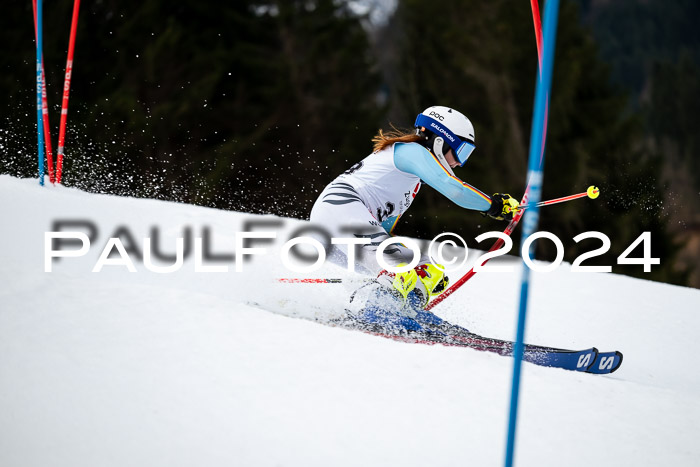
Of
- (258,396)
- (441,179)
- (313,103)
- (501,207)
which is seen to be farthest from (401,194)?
(313,103)

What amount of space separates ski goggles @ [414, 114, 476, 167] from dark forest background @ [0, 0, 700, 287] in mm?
8444

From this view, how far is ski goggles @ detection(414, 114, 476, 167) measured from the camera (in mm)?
3436

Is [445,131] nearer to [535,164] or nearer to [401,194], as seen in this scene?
[401,194]

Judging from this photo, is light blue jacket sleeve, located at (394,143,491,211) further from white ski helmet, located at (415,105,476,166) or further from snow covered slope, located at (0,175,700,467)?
snow covered slope, located at (0,175,700,467)

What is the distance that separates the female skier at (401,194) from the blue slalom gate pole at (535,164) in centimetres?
145

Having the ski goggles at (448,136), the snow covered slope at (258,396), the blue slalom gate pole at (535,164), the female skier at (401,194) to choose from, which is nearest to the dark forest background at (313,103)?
the female skier at (401,194)

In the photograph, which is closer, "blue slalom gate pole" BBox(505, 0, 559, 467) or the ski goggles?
"blue slalom gate pole" BBox(505, 0, 559, 467)

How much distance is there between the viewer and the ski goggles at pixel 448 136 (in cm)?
344

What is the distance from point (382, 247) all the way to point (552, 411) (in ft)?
4.40

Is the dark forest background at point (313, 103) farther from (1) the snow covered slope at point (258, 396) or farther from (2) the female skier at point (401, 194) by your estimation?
(1) the snow covered slope at point (258, 396)

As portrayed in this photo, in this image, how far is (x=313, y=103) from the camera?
16.3 meters

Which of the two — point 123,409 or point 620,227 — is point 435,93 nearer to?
point 620,227

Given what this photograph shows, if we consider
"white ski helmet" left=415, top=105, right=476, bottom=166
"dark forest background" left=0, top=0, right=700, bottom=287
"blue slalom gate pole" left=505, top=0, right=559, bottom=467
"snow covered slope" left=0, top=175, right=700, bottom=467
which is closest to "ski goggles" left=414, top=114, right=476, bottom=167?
"white ski helmet" left=415, top=105, right=476, bottom=166

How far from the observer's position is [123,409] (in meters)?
2.23
